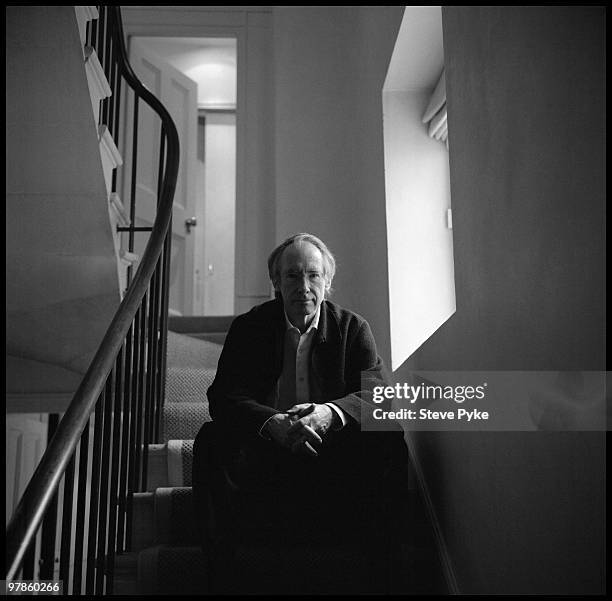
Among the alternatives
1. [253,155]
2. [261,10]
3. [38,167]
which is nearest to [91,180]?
[38,167]

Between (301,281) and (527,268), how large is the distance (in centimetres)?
92

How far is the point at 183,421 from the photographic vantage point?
284cm

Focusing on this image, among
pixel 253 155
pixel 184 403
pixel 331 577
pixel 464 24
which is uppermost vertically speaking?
pixel 253 155

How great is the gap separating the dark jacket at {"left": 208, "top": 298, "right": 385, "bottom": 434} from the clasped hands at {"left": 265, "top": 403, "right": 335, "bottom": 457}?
4.0 inches

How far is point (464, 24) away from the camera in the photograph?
1.86 m

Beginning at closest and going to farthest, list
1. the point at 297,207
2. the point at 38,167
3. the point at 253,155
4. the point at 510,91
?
the point at 510,91 < the point at 38,167 < the point at 297,207 < the point at 253,155

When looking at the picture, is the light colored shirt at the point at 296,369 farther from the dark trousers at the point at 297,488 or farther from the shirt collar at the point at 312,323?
the dark trousers at the point at 297,488

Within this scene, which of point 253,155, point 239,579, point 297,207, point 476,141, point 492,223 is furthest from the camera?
point 253,155

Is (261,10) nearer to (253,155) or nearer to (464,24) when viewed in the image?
(253,155)

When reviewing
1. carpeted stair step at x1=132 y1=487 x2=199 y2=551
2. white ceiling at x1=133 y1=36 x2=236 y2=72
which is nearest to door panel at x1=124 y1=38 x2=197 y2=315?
white ceiling at x1=133 y1=36 x2=236 y2=72

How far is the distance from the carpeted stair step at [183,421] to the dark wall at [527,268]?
3.73 ft

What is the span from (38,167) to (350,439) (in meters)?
1.59

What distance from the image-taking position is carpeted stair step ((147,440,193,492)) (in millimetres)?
2459

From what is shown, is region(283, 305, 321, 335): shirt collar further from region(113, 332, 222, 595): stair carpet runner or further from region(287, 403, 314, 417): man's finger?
region(113, 332, 222, 595): stair carpet runner
